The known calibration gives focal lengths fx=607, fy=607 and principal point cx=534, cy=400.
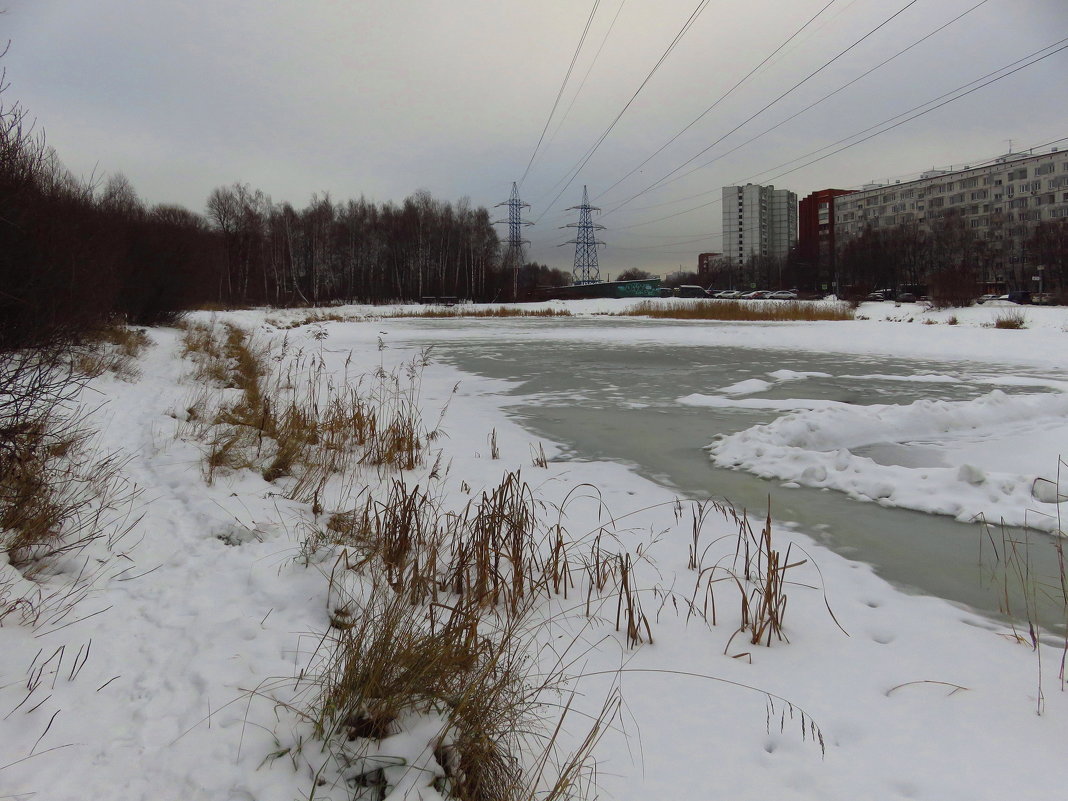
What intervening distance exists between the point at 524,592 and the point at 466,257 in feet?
196

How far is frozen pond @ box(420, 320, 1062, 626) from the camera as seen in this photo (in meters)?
3.38

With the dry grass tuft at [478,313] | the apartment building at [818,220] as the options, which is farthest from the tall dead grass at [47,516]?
the apartment building at [818,220]

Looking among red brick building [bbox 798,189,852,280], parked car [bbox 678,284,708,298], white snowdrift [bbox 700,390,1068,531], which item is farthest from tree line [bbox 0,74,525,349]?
red brick building [bbox 798,189,852,280]

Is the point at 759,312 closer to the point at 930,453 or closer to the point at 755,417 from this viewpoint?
the point at 755,417

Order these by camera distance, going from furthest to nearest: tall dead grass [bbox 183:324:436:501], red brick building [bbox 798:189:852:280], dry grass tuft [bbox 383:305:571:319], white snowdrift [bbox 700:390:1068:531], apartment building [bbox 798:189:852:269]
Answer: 1. apartment building [bbox 798:189:852:269]
2. red brick building [bbox 798:189:852:280]
3. dry grass tuft [bbox 383:305:571:319]
4. tall dead grass [bbox 183:324:436:501]
5. white snowdrift [bbox 700:390:1068:531]

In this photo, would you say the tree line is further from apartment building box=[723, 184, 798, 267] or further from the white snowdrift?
apartment building box=[723, 184, 798, 267]

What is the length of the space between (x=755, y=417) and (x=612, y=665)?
519cm

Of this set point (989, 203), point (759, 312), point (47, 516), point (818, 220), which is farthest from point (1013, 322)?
point (818, 220)

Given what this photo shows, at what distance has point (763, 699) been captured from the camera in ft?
7.06

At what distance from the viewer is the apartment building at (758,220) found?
114188 millimetres

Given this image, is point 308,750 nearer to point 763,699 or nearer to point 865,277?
point 763,699

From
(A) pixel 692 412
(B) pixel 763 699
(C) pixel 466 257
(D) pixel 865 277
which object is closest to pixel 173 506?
(B) pixel 763 699

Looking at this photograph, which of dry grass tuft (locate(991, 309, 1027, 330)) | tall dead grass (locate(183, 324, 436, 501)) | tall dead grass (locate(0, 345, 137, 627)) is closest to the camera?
tall dead grass (locate(0, 345, 137, 627))

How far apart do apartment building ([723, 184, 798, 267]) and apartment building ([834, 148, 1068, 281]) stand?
15909 mm
